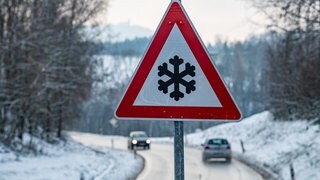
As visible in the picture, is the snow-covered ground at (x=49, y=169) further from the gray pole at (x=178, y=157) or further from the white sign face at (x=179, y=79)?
the gray pole at (x=178, y=157)

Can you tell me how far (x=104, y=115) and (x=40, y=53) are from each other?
10061 cm

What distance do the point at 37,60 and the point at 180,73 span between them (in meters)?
27.9

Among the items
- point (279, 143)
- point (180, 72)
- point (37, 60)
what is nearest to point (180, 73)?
point (180, 72)

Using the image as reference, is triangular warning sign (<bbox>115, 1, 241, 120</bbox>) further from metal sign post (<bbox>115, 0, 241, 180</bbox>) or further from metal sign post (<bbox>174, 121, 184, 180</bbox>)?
metal sign post (<bbox>174, 121, 184, 180</bbox>)

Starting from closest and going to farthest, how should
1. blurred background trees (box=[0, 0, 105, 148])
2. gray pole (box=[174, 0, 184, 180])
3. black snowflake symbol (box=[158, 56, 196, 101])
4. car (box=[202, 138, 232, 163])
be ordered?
gray pole (box=[174, 0, 184, 180])
black snowflake symbol (box=[158, 56, 196, 101])
blurred background trees (box=[0, 0, 105, 148])
car (box=[202, 138, 232, 163])

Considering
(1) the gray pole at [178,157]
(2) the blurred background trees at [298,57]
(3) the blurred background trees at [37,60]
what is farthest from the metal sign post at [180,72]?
(3) the blurred background trees at [37,60]

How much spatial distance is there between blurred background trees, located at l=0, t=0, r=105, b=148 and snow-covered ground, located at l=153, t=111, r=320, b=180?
515 inches

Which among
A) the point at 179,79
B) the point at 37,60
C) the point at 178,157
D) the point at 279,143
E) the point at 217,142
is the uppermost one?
the point at 37,60

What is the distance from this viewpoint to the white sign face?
13.6ft

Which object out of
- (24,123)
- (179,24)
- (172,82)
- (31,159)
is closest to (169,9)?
(179,24)

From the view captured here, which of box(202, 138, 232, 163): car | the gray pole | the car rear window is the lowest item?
box(202, 138, 232, 163): car

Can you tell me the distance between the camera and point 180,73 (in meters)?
4.15

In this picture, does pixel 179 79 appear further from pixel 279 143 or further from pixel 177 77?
pixel 279 143

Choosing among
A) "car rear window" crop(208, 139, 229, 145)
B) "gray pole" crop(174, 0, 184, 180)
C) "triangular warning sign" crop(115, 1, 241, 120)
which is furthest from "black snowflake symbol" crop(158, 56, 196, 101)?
"car rear window" crop(208, 139, 229, 145)
